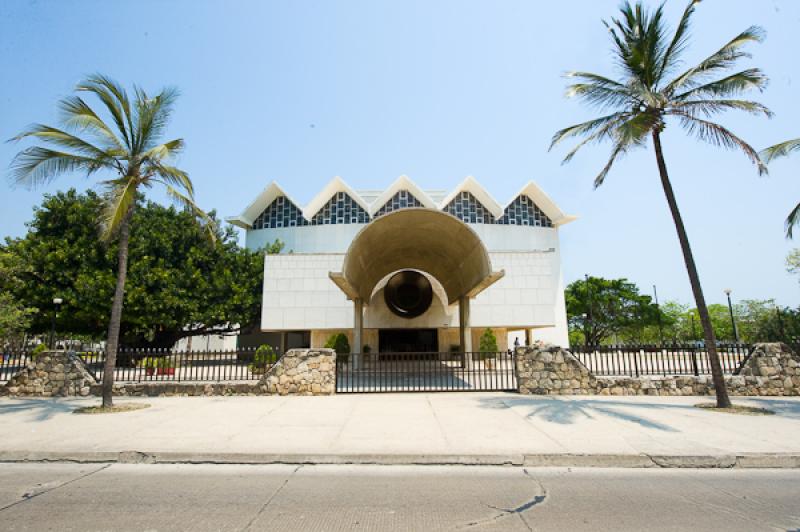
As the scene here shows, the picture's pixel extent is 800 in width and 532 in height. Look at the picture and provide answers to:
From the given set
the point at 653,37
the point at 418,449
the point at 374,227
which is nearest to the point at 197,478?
the point at 418,449

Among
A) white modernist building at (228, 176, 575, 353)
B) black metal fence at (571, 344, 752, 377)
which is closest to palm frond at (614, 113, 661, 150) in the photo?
black metal fence at (571, 344, 752, 377)

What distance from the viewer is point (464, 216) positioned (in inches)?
1652

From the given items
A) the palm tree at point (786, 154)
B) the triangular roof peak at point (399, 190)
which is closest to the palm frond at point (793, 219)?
the palm tree at point (786, 154)

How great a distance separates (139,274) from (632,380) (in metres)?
24.6

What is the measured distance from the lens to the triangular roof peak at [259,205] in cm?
4088

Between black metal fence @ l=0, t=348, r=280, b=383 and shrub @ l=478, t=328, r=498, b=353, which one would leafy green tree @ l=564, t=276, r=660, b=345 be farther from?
black metal fence @ l=0, t=348, r=280, b=383

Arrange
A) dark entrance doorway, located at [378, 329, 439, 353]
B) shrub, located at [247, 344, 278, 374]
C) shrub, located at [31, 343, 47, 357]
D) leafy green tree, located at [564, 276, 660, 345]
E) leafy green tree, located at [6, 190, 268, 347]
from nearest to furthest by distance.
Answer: shrub, located at [31, 343, 47, 357] → shrub, located at [247, 344, 278, 374] → leafy green tree, located at [6, 190, 268, 347] → dark entrance doorway, located at [378, 329, 439, 353] → leafy green tree, located at [564, 276, 660, 345]

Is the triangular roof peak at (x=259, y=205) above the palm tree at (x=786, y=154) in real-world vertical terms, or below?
above

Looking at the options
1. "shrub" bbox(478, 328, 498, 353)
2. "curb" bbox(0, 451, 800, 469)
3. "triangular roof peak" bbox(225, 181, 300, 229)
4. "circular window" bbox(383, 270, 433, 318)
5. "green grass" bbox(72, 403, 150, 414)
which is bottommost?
"curb" bbox(0, 451, 800, 469)

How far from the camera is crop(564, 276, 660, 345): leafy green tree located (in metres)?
48.1

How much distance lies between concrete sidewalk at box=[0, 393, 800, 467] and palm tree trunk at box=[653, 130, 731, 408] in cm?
87

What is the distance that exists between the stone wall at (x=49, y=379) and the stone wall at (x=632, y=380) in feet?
43.1

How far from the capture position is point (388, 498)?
14.6 ft

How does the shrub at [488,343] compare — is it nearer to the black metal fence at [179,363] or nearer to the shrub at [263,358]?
the black metal fence at [179,363]
